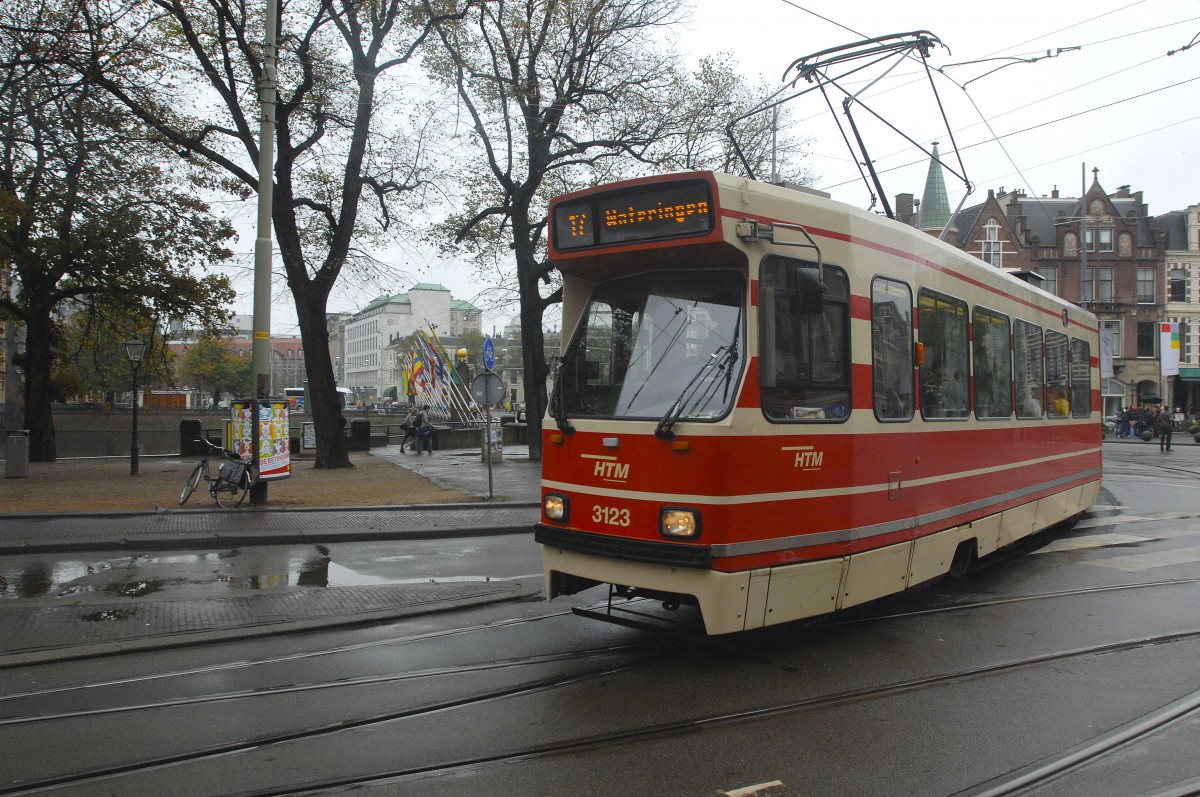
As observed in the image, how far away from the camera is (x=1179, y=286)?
60.0 meters

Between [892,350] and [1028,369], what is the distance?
3967mm

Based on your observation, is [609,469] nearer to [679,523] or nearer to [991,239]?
[679,523]

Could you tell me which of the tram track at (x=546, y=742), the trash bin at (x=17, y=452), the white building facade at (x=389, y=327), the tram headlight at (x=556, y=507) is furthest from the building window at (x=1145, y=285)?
the white building facade at (x=389, y=327)

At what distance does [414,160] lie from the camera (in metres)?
22.8

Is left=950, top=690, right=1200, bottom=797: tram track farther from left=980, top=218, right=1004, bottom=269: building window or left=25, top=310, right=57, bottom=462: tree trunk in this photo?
left=980, top=218, right=1004, bottom=269: building window

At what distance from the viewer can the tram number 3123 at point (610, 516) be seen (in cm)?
567

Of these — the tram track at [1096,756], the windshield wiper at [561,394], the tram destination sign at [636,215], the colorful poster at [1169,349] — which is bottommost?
the tram track at [1096,756]

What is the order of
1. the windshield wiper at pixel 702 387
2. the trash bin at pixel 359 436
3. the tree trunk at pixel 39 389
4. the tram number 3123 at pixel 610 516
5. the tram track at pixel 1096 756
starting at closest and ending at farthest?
the tram track at pixel 1096 756 < the windshield wiper at pixel 702 387 < the tram number 3123 at pixel 610 516 < the tree trunk at pixel 39 389 < the trash bin at pixel 359 436

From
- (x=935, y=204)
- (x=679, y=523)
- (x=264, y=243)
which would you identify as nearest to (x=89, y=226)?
(x=264, y=243)

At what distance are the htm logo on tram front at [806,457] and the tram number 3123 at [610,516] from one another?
116 centimetres

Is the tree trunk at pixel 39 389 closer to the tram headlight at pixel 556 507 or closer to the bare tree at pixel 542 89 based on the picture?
the bare tree at pixel 542 89

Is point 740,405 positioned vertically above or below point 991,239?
below

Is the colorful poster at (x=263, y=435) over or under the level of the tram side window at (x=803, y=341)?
under

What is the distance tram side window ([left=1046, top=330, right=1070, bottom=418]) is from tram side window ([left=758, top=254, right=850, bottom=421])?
5.62m
